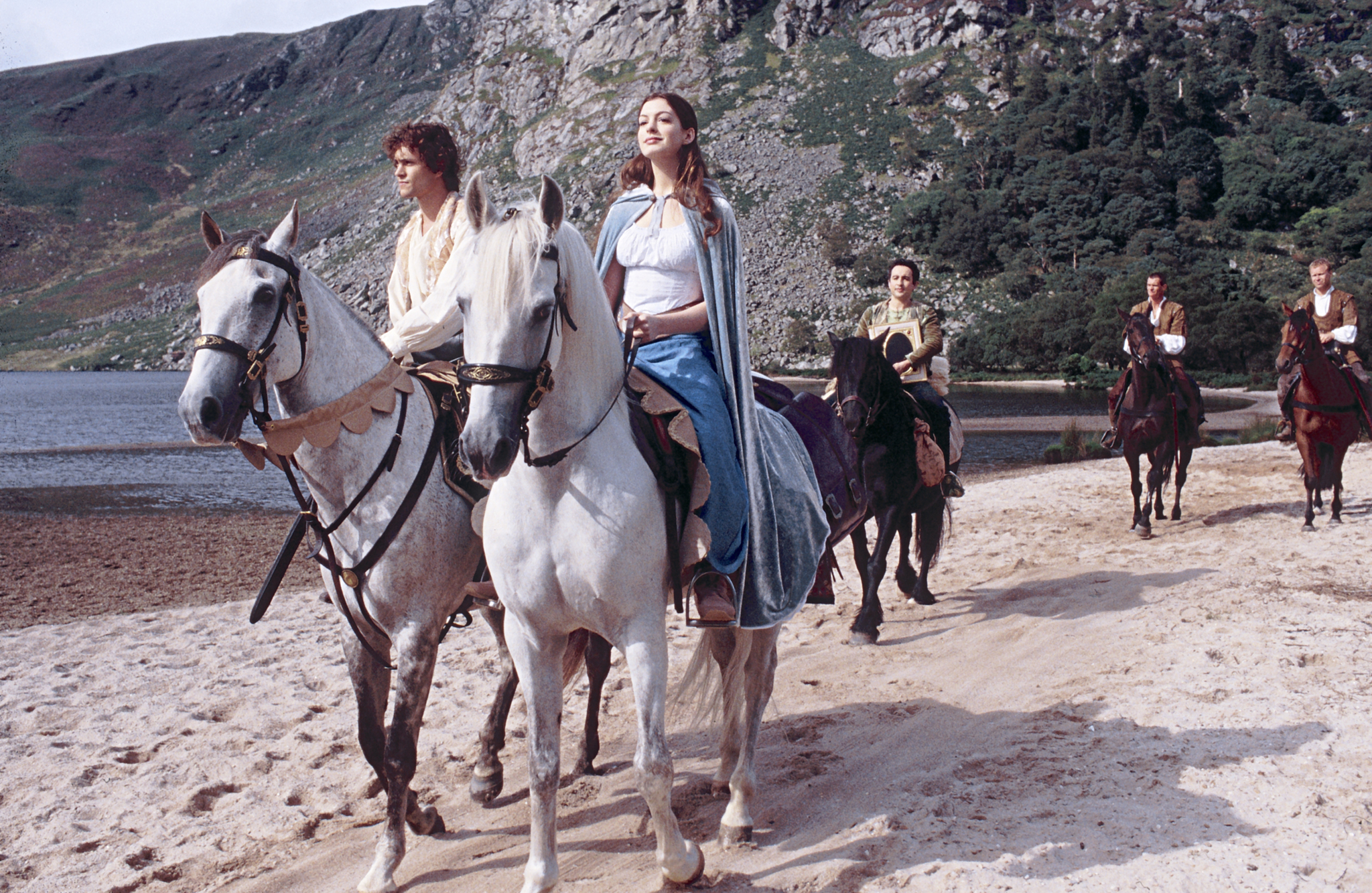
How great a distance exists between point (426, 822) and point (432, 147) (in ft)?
10.0

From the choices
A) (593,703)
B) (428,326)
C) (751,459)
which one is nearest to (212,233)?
(428,326)

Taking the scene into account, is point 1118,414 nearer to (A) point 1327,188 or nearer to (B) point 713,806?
(B) point 713,806

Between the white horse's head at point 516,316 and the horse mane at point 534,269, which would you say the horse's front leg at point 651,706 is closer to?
the white horse's head at point 516,316

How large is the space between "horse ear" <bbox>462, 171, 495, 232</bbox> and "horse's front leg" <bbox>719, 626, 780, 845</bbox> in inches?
77.4

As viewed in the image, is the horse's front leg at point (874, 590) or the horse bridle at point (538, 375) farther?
the horse's front leg at point (874, 590)

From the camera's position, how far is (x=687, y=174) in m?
3.22

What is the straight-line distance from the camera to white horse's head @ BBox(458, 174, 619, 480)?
230cm

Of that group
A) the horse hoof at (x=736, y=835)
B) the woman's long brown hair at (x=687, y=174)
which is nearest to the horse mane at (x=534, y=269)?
the woman's long brown hair at (x=687, y=174)

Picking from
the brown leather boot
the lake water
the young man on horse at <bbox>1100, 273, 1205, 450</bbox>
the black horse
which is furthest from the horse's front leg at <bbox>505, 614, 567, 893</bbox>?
the lake water

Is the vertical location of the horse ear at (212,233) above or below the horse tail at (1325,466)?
above

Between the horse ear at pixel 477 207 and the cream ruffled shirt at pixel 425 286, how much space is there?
0.39 m

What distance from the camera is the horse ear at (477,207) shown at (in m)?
2.43

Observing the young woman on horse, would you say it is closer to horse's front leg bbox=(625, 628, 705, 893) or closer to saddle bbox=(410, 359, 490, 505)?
horse's front leg bbox=(625, 628, 705, 893)

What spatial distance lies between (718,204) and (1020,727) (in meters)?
3.06
